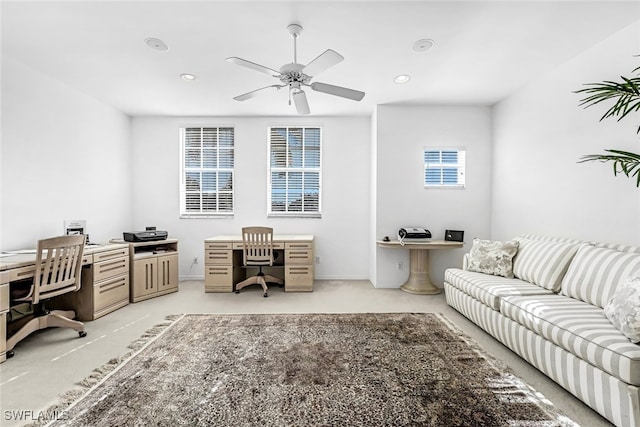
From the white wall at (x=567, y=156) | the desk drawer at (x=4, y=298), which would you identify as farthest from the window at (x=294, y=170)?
the desk drawer at (x=4, y=298)

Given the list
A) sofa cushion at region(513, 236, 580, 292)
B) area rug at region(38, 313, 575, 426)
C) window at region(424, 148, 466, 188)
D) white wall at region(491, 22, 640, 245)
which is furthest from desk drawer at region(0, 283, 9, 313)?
white wall at region(491, 22, 640, 245)

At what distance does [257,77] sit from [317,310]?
9.46ft

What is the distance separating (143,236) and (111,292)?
2.71ft

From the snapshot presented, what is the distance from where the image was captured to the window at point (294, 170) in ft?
16.9

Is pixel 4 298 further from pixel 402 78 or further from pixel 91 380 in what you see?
pixel 402 78

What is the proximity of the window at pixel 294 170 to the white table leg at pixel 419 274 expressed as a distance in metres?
1.82

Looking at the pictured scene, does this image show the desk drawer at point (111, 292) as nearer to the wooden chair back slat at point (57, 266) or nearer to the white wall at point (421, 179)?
Result: the wooden chair back slat at point (57, 266)

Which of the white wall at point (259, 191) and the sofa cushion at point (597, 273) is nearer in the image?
the sofa cushion at point (597, 273)

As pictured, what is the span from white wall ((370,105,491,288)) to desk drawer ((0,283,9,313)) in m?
4.11

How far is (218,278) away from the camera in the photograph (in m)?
4.36

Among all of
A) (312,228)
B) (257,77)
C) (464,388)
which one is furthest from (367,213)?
(464,388)

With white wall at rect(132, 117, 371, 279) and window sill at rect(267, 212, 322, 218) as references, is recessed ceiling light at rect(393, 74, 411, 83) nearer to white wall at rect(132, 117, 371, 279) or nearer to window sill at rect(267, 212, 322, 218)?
white wall at rect(132, 117, 371, 279)

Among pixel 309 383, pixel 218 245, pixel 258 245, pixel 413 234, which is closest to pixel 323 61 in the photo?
pixel 309 383

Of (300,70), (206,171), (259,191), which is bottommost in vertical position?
(259,191)
